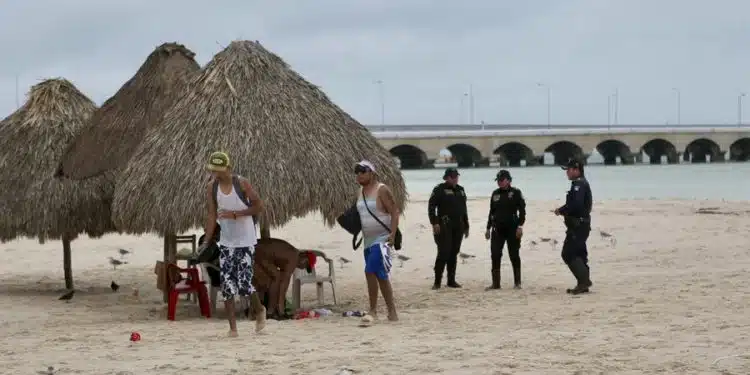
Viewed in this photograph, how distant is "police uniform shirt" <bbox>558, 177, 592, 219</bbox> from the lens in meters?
10.2

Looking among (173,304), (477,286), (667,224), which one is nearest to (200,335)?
(173,304)

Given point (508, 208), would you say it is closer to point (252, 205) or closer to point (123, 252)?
point (252, 205)

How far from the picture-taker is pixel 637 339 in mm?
7402

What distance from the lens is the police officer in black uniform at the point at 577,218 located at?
33.7 feet

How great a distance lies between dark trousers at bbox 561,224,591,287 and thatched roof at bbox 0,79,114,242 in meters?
4.80

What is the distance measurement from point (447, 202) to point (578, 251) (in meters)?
1.52

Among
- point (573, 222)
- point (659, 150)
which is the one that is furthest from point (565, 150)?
point (573, 222)

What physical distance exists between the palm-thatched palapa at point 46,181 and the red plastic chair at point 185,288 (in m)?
2.50

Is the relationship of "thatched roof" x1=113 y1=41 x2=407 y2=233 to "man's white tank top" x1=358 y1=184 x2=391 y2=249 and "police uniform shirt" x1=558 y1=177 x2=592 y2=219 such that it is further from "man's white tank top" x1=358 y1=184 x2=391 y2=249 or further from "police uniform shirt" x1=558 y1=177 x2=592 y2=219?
"police uniform shirt" x1=558 y1=177 x2=592 y2=219

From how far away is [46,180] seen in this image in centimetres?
1184

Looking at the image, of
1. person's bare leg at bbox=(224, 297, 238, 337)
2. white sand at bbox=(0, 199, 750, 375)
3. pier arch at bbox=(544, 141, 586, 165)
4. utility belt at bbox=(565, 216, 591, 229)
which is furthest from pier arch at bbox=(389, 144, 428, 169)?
person's bare leg at bbox=(224, 297, 238, 337)

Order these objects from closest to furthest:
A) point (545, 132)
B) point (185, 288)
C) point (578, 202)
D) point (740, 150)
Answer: point (185, 288), point (578, 202), point (545, 132), point (740, 150)

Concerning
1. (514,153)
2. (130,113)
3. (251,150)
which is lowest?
(251,150)

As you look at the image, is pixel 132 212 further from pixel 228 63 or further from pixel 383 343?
pixel 383 343
